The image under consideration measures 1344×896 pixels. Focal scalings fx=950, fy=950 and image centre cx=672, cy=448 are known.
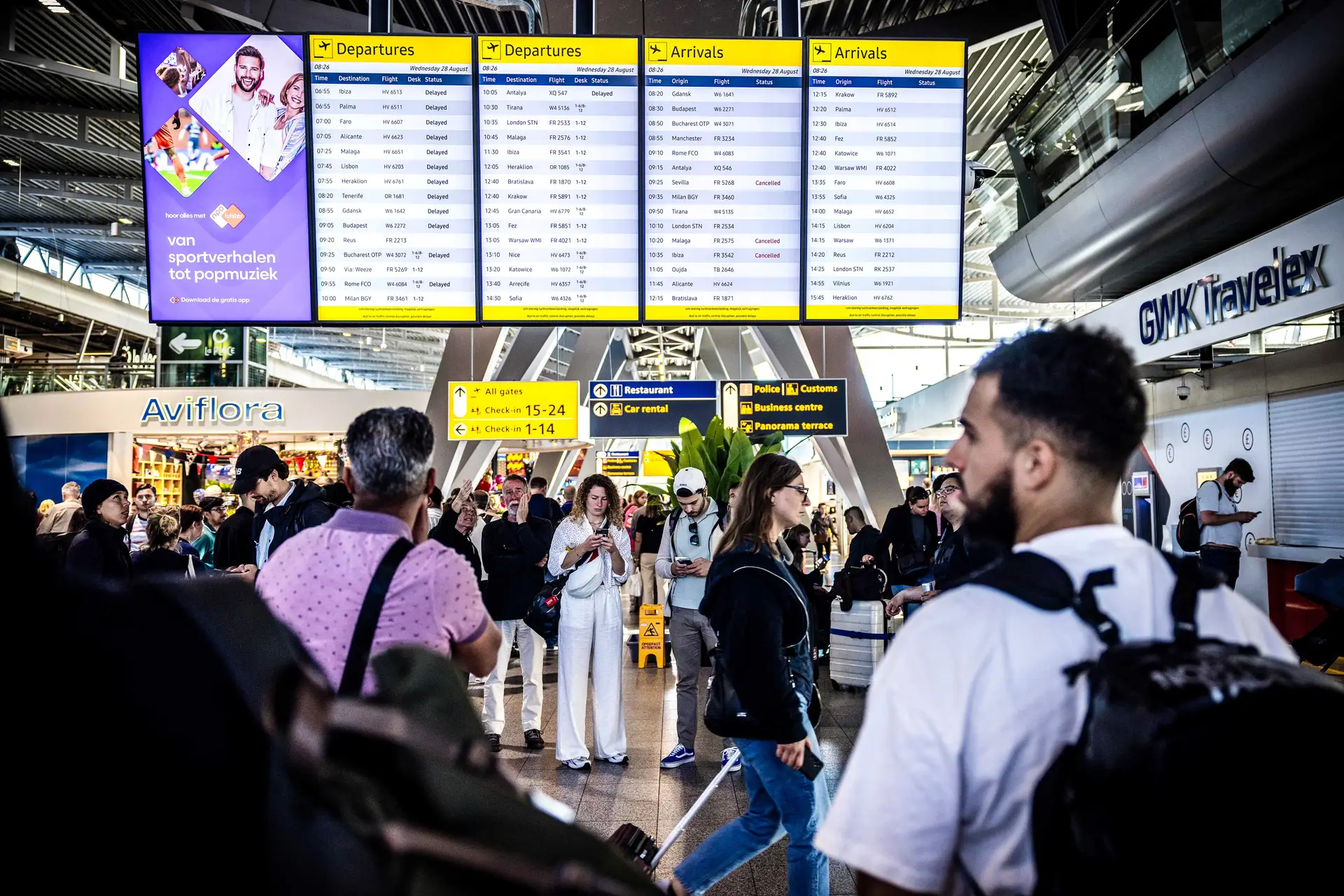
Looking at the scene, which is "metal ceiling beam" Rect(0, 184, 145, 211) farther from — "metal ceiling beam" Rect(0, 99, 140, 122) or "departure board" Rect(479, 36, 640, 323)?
"departure board" Rect(479, 36, 640, 323)

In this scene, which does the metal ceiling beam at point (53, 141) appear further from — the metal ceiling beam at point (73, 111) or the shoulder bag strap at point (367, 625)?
the shoulder bag strap at point (367, 625)

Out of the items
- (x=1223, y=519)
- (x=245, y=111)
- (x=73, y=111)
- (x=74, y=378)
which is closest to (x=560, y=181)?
(x=245, y=111)

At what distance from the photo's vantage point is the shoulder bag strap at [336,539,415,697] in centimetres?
193

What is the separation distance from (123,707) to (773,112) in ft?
17.2

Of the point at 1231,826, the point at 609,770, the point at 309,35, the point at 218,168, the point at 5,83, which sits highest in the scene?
the point at 5,83

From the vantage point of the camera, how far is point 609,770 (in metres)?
6.36

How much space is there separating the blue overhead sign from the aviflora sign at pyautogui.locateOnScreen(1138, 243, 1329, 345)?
16.7 feet

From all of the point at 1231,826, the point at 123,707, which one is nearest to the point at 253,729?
the point at 123,707

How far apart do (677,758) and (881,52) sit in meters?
4.61

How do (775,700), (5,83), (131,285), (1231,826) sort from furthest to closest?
(131,285), (5,83), (775,700), (1231,826)

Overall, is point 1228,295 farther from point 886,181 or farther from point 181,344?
point 181,344

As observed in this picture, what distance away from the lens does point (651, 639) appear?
35.9ft

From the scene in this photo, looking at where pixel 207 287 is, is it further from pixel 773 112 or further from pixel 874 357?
pixel 874 357

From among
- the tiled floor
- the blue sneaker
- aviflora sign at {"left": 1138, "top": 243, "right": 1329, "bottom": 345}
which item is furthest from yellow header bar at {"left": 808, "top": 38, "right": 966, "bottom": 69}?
the blue sneaker
